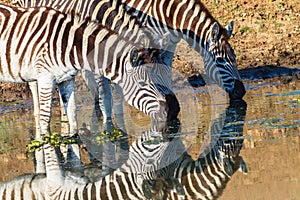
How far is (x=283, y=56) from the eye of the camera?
17.3 m

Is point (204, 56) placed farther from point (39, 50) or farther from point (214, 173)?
point (214, 173)

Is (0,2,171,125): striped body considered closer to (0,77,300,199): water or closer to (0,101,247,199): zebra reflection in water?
(0,77,300,199): water

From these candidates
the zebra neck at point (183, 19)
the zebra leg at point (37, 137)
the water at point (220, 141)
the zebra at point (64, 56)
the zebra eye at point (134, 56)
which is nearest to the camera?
the water at point (220, 141)

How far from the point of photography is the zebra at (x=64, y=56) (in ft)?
37.6

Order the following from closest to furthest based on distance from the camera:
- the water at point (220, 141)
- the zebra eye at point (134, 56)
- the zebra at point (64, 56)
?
the water at point (220, 141)
the zebra eye at point (134, 56)
the zebra at point (64, 56)

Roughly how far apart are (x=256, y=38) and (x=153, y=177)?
423 inches

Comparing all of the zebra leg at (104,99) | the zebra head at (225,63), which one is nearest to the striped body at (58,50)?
the zebra leg at (104,99)

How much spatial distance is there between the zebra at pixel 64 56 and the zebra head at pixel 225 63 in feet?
7.42

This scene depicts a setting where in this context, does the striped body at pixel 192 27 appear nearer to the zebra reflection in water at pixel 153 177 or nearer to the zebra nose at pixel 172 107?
the zebra nose at pixel 172 107

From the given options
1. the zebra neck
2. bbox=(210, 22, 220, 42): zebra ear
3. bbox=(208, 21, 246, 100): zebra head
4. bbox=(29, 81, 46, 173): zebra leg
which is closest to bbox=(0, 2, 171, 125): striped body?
bbox=(29, 81, 46, 173): zebra leg

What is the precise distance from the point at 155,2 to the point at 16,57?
342 centimetres

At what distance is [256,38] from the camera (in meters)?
18.7

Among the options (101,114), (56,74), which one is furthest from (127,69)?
(101,114)

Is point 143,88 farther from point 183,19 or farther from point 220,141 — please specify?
point 183,19
